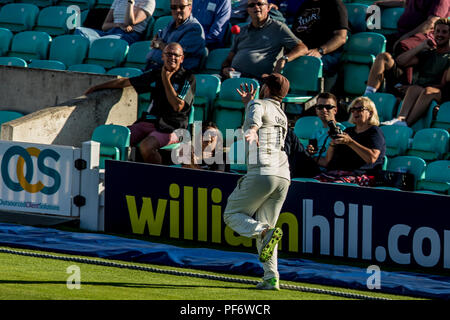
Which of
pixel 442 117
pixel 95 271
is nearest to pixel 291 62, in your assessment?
pixel 442 117

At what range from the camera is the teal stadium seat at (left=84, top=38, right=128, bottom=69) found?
13430 millimetres

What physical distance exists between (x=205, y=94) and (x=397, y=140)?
103 inches

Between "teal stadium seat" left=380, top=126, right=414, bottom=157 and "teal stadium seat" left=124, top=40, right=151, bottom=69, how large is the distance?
Result: 416 centimetres

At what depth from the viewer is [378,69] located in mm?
11344

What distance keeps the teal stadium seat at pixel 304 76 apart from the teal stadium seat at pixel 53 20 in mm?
4582

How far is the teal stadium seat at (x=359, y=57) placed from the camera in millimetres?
11969

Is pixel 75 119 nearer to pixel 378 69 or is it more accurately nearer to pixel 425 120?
pixel 378 69

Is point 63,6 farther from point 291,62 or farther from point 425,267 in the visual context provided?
point 425,267

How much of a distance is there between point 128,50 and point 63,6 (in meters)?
2.46

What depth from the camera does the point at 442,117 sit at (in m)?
10.8

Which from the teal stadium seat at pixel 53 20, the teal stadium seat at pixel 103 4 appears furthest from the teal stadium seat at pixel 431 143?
the teal stadium seat at pixel 53 20

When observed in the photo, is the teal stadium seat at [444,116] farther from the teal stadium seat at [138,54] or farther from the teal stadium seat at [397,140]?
the teal stadium seat at [138,54]

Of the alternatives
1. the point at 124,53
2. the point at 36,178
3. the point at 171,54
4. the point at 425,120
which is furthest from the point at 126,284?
the point at 124,53

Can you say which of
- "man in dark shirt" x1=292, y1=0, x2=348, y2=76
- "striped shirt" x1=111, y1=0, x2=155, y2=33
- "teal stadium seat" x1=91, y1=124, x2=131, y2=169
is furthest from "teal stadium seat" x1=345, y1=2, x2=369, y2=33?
"teal stadium seat" x1=91, y1=124, x2=131, y2=169
